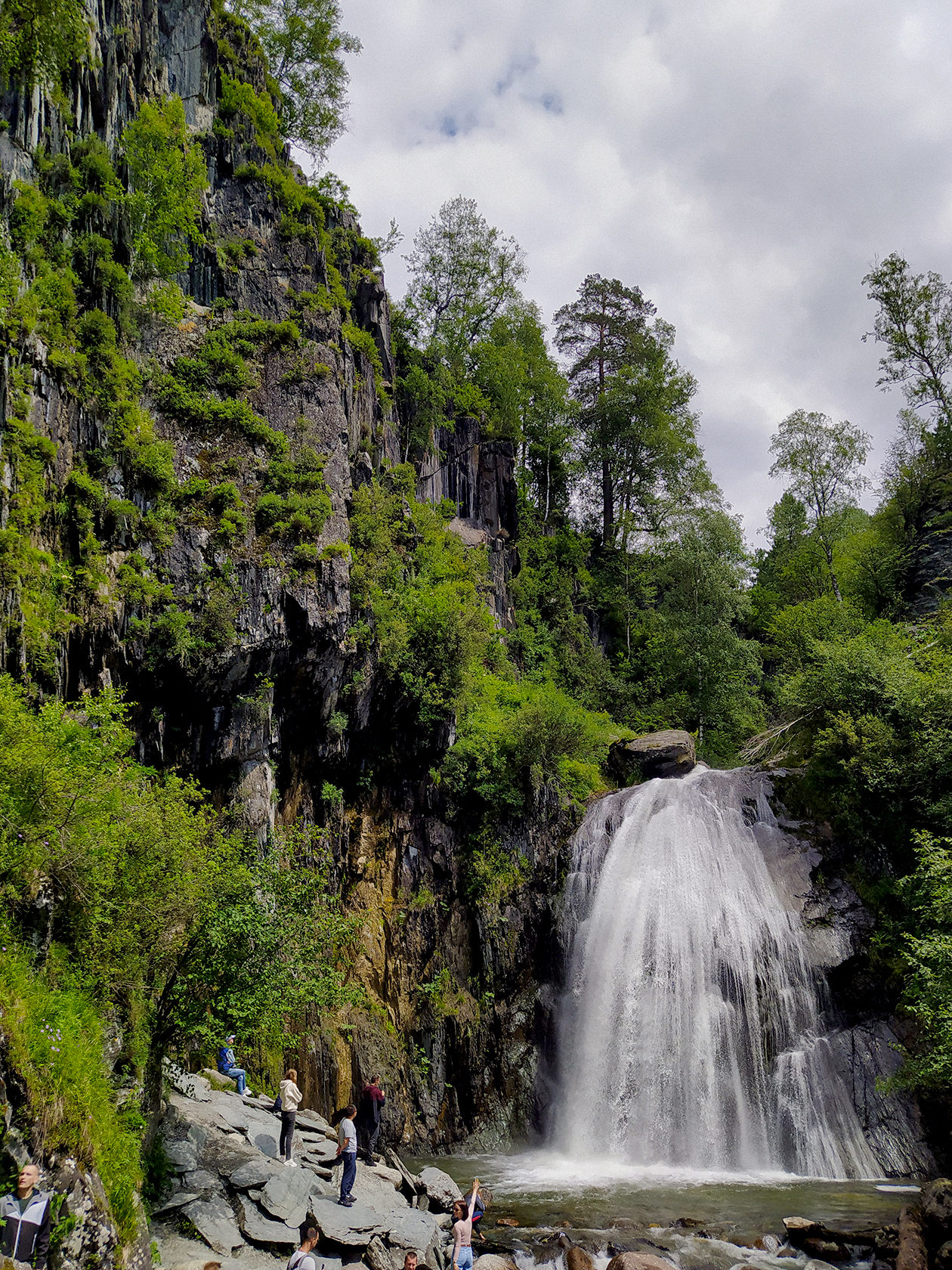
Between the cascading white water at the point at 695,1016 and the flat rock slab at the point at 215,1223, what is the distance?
37.2ft

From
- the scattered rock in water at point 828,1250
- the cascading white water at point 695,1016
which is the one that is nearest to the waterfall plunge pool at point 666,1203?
the scattered rock in water at point 828,1250

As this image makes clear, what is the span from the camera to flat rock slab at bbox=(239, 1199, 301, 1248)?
A: 10.1 m

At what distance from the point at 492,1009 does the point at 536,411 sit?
29952 mm

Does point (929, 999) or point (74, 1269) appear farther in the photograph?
point (929, 999)

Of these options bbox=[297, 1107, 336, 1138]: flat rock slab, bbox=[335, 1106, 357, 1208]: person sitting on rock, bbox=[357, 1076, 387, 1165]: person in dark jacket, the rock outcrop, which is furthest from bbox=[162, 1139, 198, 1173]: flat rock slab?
bbox=[297, 1107, 336, 1138]: flat rock slab

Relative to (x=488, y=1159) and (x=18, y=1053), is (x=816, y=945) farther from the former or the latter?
(x=18, y=1053)

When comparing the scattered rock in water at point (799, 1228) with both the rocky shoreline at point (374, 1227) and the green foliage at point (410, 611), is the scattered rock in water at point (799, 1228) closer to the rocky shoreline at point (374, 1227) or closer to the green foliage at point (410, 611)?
the rocky shoreline at point (374, 1227)

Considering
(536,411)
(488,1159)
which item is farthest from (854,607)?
(488,1159)

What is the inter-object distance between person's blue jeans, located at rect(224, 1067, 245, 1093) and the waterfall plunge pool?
513 centimetres

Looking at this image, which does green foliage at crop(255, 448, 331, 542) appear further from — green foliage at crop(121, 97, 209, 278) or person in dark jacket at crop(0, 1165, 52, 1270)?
person in dark jacket at crop(0, 1165, 52, 1270)

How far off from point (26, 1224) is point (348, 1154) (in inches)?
246

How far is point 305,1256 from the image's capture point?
8102 mm

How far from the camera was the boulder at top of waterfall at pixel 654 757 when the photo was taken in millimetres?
28500

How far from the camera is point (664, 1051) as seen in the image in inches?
758
